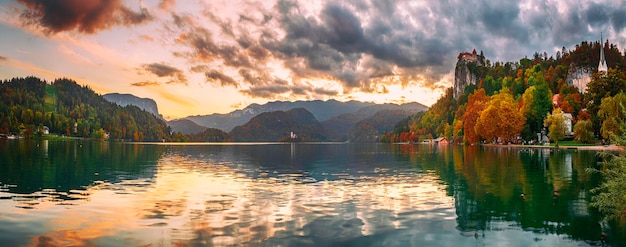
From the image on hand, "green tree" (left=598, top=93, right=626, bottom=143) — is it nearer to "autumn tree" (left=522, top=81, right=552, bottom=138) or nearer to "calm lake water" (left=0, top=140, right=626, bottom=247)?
"autumn tree" (left=522, top=81, right=552, bottom=138)

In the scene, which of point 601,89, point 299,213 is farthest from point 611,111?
point 299,213

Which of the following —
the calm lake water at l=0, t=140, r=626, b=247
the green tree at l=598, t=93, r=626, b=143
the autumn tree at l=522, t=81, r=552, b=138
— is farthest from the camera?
the autumn tree at l=522, t=81, r=552, b=138

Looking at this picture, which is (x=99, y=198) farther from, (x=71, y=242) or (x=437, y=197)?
(x=437, y=197)

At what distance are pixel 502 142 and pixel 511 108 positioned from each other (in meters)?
17.7

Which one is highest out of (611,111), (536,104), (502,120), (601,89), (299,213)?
(601,89)

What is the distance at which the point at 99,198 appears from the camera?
29.5m

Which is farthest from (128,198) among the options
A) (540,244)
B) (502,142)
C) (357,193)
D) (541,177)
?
(502,142)

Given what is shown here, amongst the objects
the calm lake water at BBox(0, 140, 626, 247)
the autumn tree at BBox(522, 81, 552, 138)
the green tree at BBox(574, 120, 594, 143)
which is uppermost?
the autumn tree at BBox(522, 81, 552, 138)

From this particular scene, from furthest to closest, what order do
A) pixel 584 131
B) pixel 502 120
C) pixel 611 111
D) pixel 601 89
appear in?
pixel 502 120 < pixel 601 89 < pixel 584 131 < pixel 611 111

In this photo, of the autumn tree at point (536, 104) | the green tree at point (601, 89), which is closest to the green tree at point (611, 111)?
the green tree at point (601, 89)

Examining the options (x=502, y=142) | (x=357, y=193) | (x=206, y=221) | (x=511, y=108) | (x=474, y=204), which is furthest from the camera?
(x=502, y=142)

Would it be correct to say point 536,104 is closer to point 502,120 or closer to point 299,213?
point 502,120

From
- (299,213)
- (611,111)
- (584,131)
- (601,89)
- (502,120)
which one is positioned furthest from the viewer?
(502,120)

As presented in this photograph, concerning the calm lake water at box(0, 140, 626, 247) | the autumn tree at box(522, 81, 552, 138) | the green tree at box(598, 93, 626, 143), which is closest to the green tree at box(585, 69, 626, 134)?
the green tree at box(598, 93, 626, 143)
